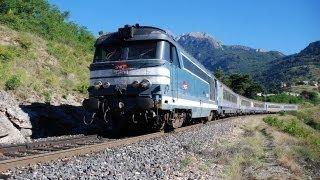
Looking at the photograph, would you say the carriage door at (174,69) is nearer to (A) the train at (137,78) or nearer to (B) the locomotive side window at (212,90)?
(A) the train at (137,78)

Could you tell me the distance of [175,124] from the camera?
52.0 feet

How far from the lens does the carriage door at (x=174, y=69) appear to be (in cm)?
1415

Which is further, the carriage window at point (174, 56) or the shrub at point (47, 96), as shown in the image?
the shrub at point (47, 96)

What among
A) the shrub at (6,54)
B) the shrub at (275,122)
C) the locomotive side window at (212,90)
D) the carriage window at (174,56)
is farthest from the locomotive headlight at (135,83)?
the shrub at (275,122)

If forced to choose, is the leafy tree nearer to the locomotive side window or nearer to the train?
the locomotive side window

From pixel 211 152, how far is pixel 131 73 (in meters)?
4.09

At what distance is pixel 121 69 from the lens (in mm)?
13398

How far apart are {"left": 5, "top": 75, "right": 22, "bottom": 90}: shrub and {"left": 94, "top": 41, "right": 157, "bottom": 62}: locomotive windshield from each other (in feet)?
15.6

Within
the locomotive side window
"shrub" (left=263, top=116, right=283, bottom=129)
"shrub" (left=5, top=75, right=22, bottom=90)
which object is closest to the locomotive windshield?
"shrub" (left=5, top=75, right=22, bottom=90)

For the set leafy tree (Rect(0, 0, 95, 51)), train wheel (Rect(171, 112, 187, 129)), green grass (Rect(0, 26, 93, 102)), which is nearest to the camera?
train wheel (Rect(171, 112, 187, 129))

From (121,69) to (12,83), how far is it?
5933 mm

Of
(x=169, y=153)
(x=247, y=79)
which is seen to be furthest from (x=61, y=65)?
(x=247, y=79)

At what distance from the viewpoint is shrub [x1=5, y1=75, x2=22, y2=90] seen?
16906mm

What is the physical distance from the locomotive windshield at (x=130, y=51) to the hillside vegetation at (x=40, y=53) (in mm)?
4892
